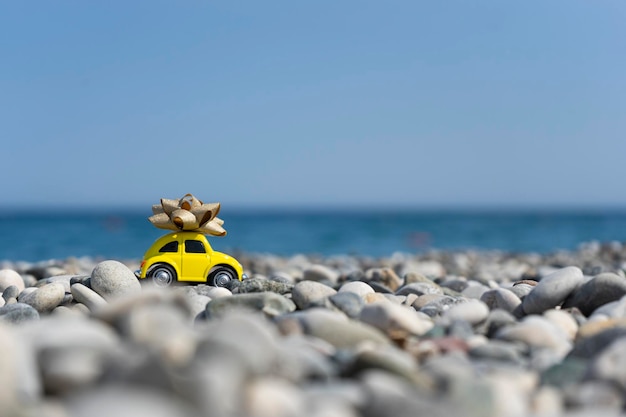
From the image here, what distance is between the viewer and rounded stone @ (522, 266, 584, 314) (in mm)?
4184

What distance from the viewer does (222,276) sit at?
5.37m

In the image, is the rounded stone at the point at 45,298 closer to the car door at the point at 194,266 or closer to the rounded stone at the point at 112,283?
the rounded stone at the point at 112,283

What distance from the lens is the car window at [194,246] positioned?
17.9 feet

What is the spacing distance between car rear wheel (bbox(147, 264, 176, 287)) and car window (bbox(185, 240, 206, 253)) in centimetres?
21

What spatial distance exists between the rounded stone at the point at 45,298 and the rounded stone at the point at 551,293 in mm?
2978

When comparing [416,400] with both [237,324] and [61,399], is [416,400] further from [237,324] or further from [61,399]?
[61,399]

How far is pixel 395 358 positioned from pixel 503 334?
898 mm

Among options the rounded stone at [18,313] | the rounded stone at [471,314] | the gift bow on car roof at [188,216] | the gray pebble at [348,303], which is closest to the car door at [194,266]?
the gift bow on car roof at [188,216]

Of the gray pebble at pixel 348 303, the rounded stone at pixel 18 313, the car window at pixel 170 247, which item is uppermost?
the car window at pixel 170 247

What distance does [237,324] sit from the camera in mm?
2525

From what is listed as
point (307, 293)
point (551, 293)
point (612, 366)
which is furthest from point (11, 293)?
point (612, 366)

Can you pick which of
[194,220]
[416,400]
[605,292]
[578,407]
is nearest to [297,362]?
[416,400]

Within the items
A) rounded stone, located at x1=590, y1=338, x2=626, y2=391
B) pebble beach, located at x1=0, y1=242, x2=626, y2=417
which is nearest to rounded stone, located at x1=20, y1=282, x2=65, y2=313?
pebble beach, located at x1=0, y1=242, x2=626, y2=417

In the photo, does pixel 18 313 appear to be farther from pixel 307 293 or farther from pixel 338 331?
pixel 338 331
